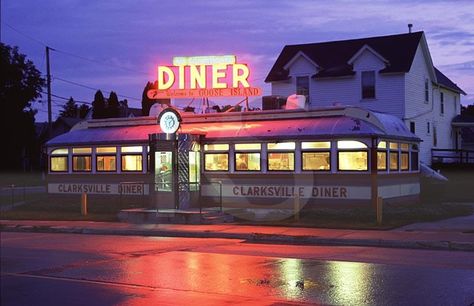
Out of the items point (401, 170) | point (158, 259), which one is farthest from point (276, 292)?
point (401, 170)

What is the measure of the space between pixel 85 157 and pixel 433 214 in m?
16.6

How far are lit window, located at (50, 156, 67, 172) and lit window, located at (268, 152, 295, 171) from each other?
36.4 ft

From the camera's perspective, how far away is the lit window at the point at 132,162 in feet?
92.9

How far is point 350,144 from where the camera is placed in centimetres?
2406

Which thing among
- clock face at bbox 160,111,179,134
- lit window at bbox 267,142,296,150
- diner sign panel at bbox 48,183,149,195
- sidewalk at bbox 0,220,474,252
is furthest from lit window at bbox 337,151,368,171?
diner sign panel at bbox 48,183,149,195

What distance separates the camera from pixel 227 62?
2803 cm

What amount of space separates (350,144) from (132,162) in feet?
33.3

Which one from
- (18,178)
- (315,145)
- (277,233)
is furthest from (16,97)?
(277,233)

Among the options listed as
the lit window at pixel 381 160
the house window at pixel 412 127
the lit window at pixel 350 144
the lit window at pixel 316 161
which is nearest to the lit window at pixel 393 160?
the lit window at pixel 381 160

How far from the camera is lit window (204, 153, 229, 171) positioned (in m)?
26.6

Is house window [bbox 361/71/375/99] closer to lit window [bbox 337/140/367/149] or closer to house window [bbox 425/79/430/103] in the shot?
house window [bbox 425/79/430/103]

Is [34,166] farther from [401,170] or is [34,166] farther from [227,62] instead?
[401,170]

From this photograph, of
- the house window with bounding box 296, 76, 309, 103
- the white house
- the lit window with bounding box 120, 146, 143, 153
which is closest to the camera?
the lit window with bounding box 120, 146, 143, 153

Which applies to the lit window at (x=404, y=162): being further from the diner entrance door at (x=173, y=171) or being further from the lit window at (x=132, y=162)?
the lit window at (x=132, y=162)
